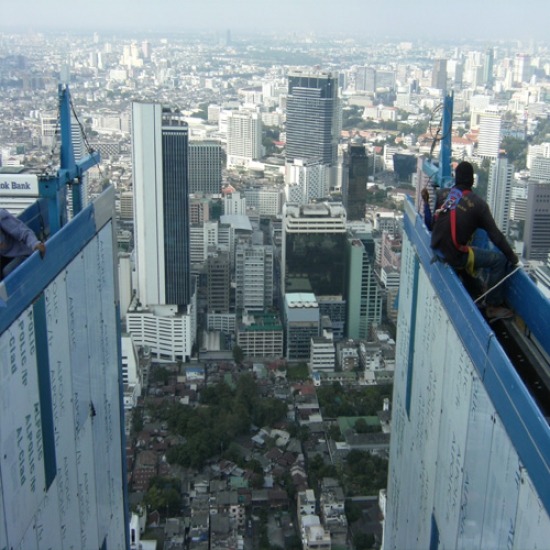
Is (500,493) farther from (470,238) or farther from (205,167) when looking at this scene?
(205,167)

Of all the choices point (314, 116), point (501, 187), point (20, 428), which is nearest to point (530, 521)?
point (20, 428)

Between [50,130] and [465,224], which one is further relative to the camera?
[50,130]

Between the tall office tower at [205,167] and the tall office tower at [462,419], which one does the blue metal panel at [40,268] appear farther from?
the tall office tower at [205,167]

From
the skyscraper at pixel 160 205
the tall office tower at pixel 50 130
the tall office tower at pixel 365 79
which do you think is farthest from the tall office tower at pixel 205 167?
the tall office tower at pixel 365 79

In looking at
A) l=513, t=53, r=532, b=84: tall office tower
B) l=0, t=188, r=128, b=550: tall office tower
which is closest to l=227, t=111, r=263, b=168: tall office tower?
l=513, t=53, r=532, b=84: tall office tower

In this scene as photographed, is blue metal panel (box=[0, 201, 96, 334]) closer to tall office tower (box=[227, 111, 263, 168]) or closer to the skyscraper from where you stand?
the skyscraper

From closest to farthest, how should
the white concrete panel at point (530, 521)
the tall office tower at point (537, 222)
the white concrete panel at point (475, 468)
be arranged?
the white concrete panel at point (530, 521) < the white concrete panel at point (475, 468) < the tall office tower at point (537, 222)

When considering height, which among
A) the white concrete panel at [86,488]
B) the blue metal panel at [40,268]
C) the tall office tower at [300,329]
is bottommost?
the tall office tower at [300,329]
